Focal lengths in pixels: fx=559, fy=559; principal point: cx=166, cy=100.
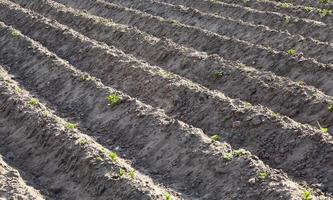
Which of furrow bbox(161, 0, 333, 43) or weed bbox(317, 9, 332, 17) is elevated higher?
weed bbox(317, 9, 332, 17)

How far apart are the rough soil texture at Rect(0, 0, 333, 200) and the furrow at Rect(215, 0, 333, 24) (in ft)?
0.53

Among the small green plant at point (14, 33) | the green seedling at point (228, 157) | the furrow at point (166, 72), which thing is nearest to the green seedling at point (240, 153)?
the green seedling at point (228, 157)

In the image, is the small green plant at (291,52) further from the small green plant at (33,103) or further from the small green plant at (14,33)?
the small green plant at (14,33)

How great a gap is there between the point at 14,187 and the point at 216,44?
31.5 ft

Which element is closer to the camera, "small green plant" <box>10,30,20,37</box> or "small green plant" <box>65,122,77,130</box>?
"small green plant" <box>65,122,77,130</box>

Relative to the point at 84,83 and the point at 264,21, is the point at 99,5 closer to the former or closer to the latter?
the point at 264,21

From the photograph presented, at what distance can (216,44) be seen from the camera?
58.4 ft

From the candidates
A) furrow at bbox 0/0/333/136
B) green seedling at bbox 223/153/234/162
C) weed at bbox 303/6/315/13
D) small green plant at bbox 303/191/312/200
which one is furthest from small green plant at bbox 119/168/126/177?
weed at bbox 303/6/315/13

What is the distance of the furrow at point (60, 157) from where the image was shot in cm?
1017

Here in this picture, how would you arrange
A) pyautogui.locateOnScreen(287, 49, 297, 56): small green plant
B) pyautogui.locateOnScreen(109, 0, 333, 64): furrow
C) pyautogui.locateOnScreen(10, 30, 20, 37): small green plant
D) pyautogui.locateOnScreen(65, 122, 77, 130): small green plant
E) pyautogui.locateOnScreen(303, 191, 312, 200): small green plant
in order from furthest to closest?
pyautogui.locateOnScreen(10, 30, 20, 37): small green plant
pyautogui.locateOnScreen(109, 0, 333, 64): furrow
pyautogui.locateOnScreen(287, 49, 297, 56): small green plant
pyautogui.locateOnScreen(65, 122, 77, 130): small green plant
pyautogui.locateOnScreen(303, 191, 312, 200): small green plant

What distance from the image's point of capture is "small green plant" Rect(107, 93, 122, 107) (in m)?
13.7

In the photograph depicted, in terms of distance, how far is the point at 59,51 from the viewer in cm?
1811

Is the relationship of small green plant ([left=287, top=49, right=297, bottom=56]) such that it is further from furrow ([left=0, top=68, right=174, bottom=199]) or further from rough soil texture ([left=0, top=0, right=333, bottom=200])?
furrow ([left=0, top=68, right=174, bottom=199])

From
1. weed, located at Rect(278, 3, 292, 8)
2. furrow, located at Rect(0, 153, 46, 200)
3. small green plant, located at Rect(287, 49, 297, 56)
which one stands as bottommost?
furrow, located at Rect(0, 153, 46, 200)
